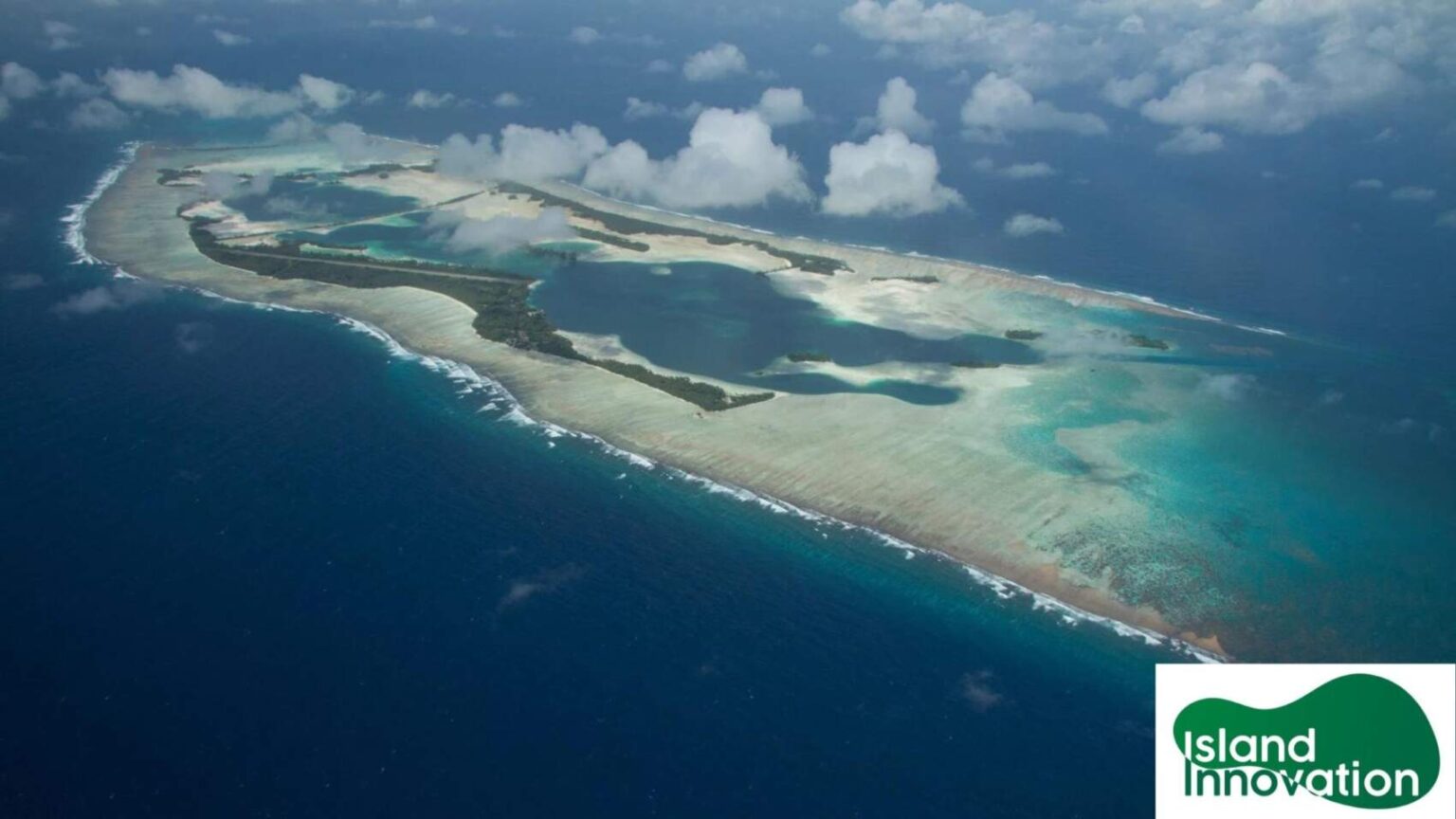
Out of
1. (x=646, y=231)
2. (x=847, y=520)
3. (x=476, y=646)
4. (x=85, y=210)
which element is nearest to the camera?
(x=476, y=646)

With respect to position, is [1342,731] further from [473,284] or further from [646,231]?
[646,231]

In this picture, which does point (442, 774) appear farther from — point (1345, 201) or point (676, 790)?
point (1345, 201)

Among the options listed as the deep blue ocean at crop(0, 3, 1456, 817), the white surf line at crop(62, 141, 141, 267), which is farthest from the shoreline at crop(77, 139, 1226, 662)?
the white surf line at crop(62, 141, 141, 267)

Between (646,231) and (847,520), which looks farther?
(646,231)

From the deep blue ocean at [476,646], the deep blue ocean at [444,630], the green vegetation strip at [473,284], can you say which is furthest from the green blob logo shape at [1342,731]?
the green vegetation strip at [473,284]

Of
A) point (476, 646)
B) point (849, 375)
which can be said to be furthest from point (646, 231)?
point (476, 646)

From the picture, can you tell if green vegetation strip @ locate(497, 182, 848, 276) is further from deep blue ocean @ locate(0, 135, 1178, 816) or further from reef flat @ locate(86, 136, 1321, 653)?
deep blue ocean @ locate(0, 135, 1178, 816)

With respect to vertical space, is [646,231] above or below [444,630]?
above
